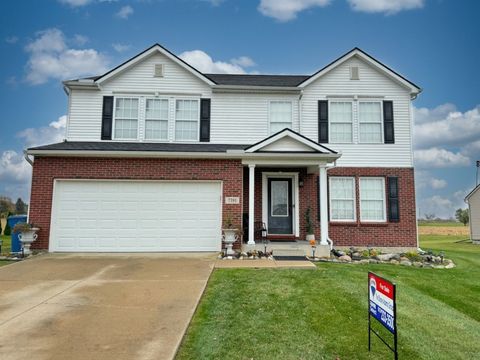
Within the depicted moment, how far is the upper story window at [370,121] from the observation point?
503 inches

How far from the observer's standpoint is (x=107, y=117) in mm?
12578

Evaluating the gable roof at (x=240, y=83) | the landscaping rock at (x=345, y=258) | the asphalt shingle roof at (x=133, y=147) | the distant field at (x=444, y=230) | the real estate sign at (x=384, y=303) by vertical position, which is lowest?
the distant field at (x=444, y=230)

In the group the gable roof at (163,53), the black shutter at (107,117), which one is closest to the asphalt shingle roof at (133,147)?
the black shutter at (107,117)

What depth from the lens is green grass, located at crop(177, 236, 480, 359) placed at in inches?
149

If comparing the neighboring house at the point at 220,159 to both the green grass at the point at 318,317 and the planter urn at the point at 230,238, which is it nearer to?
the planter urn at the point at 230,238

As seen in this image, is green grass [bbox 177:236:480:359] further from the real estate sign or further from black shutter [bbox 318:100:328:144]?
black shutter [bbox 318:100:328:144]

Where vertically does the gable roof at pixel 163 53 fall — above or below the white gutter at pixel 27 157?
above

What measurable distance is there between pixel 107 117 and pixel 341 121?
956 centimetres

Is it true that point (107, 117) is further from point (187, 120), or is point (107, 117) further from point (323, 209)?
point (323, 209)

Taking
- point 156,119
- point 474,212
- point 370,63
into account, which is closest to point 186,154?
point 156,119

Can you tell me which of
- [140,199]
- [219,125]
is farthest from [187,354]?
[219,125]

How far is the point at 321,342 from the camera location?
397cm

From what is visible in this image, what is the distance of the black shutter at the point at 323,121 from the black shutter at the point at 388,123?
2.39m

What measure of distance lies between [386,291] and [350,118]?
10632mm
